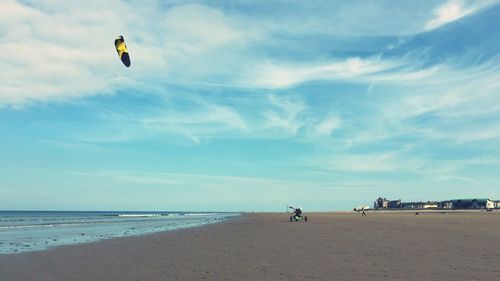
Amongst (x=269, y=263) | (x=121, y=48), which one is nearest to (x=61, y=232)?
(x=121, y=48)

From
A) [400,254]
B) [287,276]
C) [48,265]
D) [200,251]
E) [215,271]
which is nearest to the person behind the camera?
[287,276]

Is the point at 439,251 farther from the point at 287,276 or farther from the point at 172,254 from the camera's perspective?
the point at 172,254

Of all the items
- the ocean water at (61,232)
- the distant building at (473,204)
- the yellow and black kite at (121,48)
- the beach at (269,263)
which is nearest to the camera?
the beach at (269,263)

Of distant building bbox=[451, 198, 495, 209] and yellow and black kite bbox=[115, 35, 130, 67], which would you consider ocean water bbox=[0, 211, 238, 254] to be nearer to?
yellow and black kite bbox=[115, 35, 130, 67]

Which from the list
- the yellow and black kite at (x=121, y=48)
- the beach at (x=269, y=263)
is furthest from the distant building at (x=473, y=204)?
the yellow and black kite at (x=121, y=48)

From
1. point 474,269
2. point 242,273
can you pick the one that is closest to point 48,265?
point 242,273

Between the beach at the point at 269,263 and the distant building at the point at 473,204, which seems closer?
the beach at the point at 269,263

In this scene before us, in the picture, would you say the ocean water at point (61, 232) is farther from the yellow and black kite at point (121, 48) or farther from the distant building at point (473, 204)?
the distant building at point (473, 204)

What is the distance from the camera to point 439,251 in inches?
727

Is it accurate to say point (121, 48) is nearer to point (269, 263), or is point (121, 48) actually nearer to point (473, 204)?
point (269, 263)

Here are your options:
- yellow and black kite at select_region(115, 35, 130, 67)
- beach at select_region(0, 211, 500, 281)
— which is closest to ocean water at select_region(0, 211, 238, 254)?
beach at select_region(0, 211, 500, 281)

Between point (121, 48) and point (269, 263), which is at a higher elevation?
Result: point (121, 48)

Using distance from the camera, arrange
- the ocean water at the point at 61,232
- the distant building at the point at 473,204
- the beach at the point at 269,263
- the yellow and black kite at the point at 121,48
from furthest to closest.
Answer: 1. the distant building at the point at 473,204
2. the ocean water at the point at 61,232
3. the yellow and black kite at the point at 121,48
4. the beach at the point at 269,263

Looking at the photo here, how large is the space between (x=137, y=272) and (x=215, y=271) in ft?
8.56
